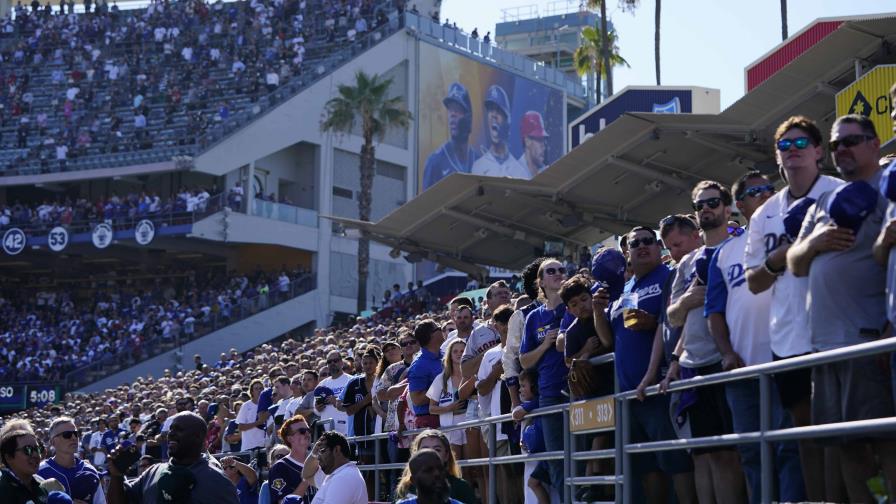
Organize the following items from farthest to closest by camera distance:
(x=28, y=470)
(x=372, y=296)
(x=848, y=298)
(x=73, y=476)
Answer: (x=372, y=296) < (x=73, y=476) < (x=28, y=470) < (x=848, y=298)

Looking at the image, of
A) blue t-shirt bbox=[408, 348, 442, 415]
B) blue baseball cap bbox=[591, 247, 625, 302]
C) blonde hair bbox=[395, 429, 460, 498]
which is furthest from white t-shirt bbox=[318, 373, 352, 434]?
blonde hair bbox=[395, 429, 460, 498]

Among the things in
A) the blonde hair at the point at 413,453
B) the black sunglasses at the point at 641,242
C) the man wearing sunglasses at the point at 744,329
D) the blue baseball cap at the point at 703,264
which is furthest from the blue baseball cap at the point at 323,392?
the man wearing sunglasses at the point at 744,329

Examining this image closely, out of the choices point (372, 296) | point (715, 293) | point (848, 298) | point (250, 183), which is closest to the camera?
point (848, 298)

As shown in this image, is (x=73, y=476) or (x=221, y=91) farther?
(x=221, y=91)

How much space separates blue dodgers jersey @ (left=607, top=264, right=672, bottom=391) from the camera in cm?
746

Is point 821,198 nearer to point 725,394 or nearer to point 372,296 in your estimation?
point 725,394

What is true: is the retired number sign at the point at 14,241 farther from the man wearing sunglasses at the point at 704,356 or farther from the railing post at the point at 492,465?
the man wearing sunglasses at the point at 704,356

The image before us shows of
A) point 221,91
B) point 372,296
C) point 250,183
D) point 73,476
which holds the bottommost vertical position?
point 73,476

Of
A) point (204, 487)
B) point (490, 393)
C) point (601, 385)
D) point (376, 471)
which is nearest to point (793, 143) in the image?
point (601, 385)

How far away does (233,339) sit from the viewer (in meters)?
42.4

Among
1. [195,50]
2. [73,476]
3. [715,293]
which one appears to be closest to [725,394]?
[715,293]

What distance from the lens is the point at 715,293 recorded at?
21.4 feet

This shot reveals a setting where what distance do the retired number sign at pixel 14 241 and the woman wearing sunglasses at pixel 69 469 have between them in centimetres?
3799

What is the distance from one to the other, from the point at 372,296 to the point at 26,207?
12743 millimetres
